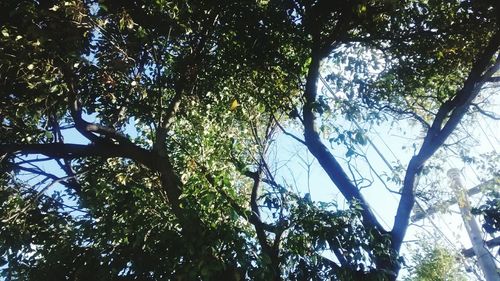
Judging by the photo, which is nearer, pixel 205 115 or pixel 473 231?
pixel 205 115

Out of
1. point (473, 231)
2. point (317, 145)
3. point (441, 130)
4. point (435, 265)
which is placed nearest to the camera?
point (441, 130)

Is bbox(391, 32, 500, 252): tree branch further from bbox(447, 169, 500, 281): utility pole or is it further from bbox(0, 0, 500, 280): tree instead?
bbox(447, 169, 500, 281): utility pole

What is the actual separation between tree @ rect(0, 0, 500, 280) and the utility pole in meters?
2.64

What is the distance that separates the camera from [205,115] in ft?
22.8

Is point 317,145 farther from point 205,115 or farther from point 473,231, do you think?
point 473,231

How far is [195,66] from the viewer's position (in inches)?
264

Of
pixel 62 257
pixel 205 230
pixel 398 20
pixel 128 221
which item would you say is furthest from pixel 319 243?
pixel 398 20

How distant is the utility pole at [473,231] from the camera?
29.1ft

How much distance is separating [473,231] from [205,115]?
8332 millimetres

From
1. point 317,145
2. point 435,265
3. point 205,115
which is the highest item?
point 205,115

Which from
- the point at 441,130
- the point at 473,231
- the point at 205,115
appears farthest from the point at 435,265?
the point at 205,115

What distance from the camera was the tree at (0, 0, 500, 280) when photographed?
15.0 ft

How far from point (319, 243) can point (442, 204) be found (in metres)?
4.91

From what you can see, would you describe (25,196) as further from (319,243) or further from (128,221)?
(319,243)
